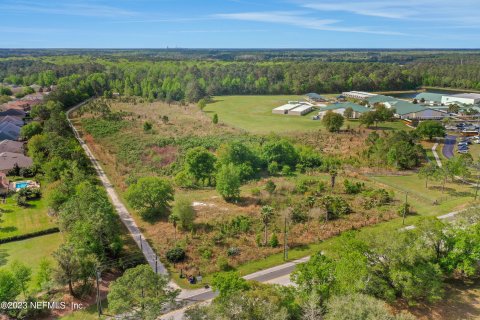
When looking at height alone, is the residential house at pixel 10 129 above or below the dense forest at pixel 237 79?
below

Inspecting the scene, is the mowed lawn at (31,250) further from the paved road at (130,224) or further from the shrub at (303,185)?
the shrub at (303,185)

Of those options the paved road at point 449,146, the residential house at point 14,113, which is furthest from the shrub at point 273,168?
the residential house at point 14,113

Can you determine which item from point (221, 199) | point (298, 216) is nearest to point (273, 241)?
point (298, 216)

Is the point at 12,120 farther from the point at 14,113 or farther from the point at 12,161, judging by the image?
the point at 12,161

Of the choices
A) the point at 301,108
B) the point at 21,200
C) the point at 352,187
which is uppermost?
the point at 301,108

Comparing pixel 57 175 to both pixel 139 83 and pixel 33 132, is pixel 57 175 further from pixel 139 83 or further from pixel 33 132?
pixel 139 83

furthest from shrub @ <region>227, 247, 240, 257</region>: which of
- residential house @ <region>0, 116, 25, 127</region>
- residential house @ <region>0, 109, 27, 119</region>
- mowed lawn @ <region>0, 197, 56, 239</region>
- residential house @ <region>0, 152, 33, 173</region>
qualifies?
residential house @ <region>0, 109, 27, 119</region>

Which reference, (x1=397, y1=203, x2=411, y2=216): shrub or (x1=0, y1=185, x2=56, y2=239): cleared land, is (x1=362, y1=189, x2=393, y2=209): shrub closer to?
(x1=397, y1=203, x2=411, y2=216): shrub
